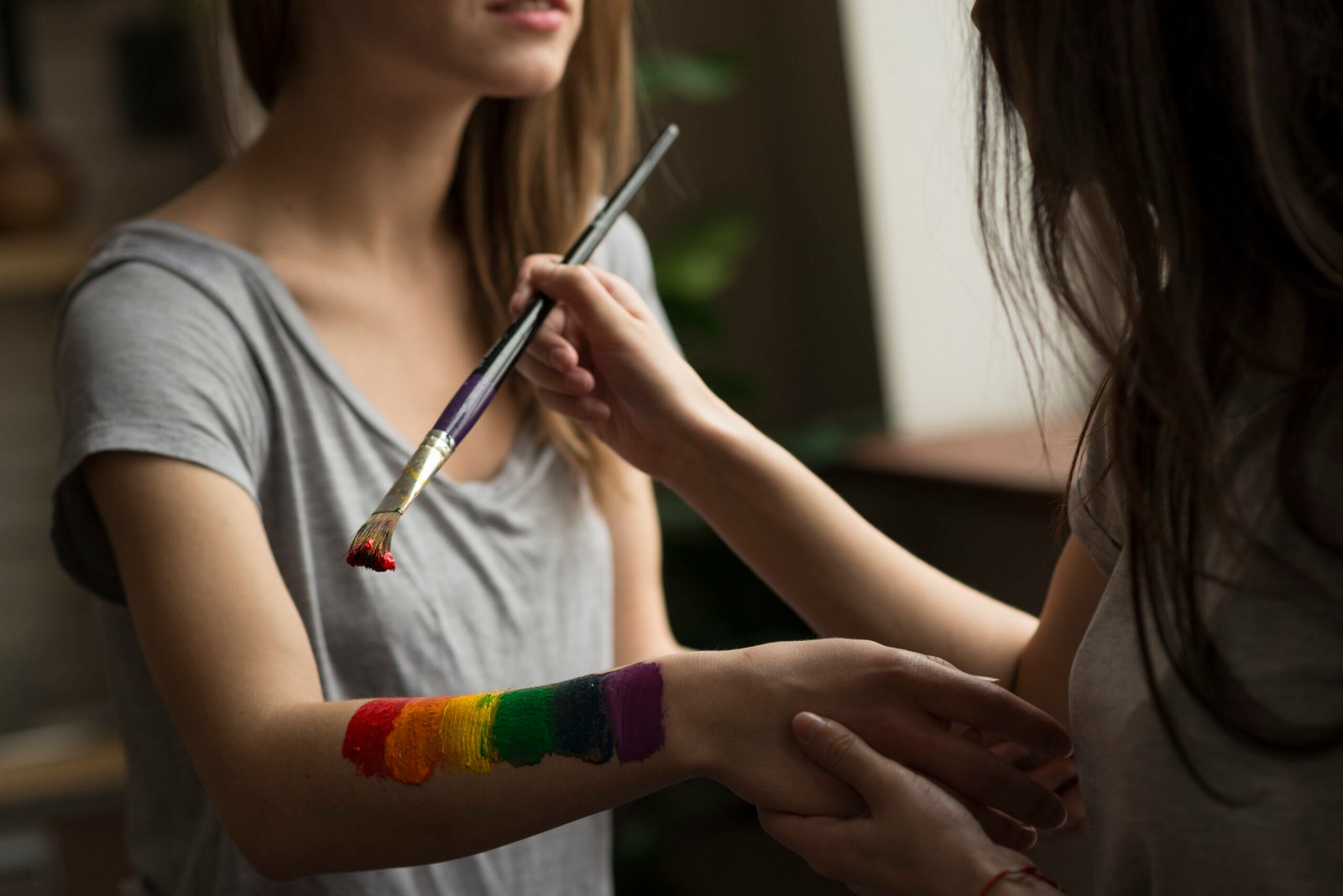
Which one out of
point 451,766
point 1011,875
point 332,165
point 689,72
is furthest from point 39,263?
point 1011,875

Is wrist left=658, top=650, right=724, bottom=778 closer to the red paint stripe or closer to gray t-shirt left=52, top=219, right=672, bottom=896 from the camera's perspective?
the red paint stripe

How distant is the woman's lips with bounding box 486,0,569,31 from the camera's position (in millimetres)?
861

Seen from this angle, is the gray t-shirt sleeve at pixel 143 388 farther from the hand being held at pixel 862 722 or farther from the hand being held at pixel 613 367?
the hand being held at pixel 862 722

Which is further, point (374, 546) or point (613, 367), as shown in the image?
point (613, 367)

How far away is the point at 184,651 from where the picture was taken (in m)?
0.71

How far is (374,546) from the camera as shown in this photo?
63 cm

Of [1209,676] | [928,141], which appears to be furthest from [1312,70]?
[928,141]

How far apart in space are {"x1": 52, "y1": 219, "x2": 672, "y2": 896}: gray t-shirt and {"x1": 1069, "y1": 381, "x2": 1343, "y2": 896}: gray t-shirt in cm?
49

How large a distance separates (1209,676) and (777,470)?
381 millimetres

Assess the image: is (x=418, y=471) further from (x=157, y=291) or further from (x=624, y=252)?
(x=624, y=252)

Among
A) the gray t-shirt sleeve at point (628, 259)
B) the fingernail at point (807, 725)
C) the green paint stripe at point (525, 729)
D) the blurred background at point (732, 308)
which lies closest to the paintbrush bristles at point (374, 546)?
the green paint stripe at point (525, 729)

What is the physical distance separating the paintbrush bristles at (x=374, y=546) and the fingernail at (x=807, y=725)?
225 millimetres

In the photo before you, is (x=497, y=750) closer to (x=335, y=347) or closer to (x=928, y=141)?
(x=335, y=347)

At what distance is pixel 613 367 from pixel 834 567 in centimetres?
21
